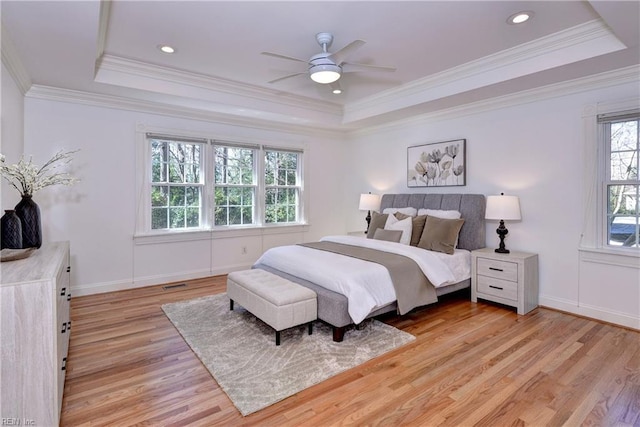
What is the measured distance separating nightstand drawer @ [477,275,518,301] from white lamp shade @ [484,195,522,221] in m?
0.72

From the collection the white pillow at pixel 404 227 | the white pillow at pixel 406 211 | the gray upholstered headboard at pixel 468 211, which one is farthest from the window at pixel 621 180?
the white pillow at pixel 406 211

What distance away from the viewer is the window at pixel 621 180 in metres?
3.25

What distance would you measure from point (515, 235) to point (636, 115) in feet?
5.34

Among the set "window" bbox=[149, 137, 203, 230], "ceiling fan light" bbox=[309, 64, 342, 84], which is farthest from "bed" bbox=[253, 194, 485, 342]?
"ceiling fan light" bbox=[309, 64, 342, 84]

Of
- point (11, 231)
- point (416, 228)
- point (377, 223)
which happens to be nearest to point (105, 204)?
point (11, 231)

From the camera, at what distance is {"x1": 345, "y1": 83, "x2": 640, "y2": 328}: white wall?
3.37 m

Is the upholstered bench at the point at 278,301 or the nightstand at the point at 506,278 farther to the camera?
the nightstand at the point at 506,278

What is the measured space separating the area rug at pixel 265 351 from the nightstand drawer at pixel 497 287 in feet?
4.68

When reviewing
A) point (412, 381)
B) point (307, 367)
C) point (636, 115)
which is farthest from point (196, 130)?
point (636, 115)

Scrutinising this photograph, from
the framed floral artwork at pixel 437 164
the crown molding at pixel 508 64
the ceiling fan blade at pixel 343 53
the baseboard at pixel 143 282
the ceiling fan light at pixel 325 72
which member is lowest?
the baseboard at pixel 143 282

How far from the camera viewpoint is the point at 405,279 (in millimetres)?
3262

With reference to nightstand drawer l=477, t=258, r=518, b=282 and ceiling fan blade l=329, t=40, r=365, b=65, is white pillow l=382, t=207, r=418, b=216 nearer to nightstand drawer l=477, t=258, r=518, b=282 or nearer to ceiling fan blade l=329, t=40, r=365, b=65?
nightstand drawer l=477, t=258, r=518, b=282

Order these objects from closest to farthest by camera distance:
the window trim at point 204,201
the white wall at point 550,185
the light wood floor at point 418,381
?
the light wood floor at point 418,381
the white wall at point 550,185
the window trim at point 204,201

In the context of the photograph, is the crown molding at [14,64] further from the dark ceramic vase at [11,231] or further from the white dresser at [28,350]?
the white dresser at [28,350]
